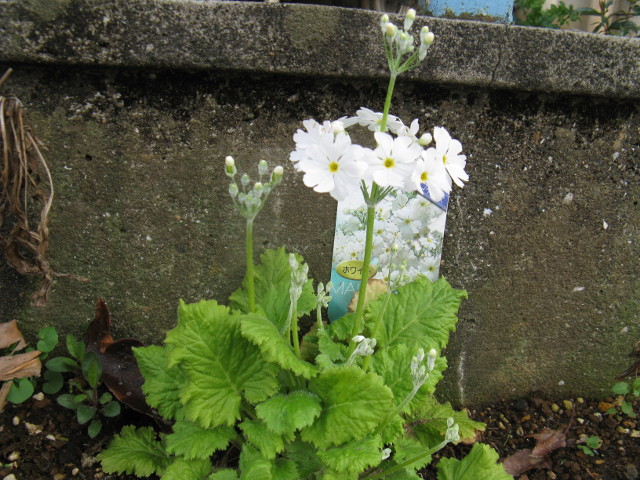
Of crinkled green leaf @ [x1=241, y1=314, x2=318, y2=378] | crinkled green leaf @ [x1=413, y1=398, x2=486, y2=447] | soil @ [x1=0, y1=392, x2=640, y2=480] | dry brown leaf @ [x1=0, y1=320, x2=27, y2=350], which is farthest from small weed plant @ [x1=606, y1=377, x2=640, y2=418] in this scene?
dry brown leaf @ [x1=0, y1=320, x2=27, y2=350]

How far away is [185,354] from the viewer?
1.70 metres

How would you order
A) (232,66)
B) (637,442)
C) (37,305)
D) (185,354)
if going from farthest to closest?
(637,442), (37,305), (232,66), (185,354)

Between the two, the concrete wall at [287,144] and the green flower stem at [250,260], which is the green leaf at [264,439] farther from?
the concrete wall at [287,144]

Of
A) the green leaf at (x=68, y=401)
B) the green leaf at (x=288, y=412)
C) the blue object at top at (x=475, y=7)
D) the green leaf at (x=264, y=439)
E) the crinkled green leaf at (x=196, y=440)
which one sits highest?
the blue object at top at (x=475, y=7)

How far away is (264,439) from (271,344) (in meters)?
0.32

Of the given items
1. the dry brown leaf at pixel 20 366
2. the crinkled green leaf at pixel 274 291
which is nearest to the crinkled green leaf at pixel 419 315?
the crinkled green leaf at pixel 274 291

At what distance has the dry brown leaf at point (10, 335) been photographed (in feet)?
6.59

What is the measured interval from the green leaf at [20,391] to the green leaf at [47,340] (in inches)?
5.1

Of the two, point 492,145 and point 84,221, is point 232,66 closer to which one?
point 84,221

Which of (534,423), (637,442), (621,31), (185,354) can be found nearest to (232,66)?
(185,354)

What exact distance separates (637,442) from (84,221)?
2667mm

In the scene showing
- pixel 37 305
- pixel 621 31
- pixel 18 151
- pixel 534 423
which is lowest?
pixel 534 423

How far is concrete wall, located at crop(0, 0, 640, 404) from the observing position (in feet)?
6.04

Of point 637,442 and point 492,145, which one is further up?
point 492,145
